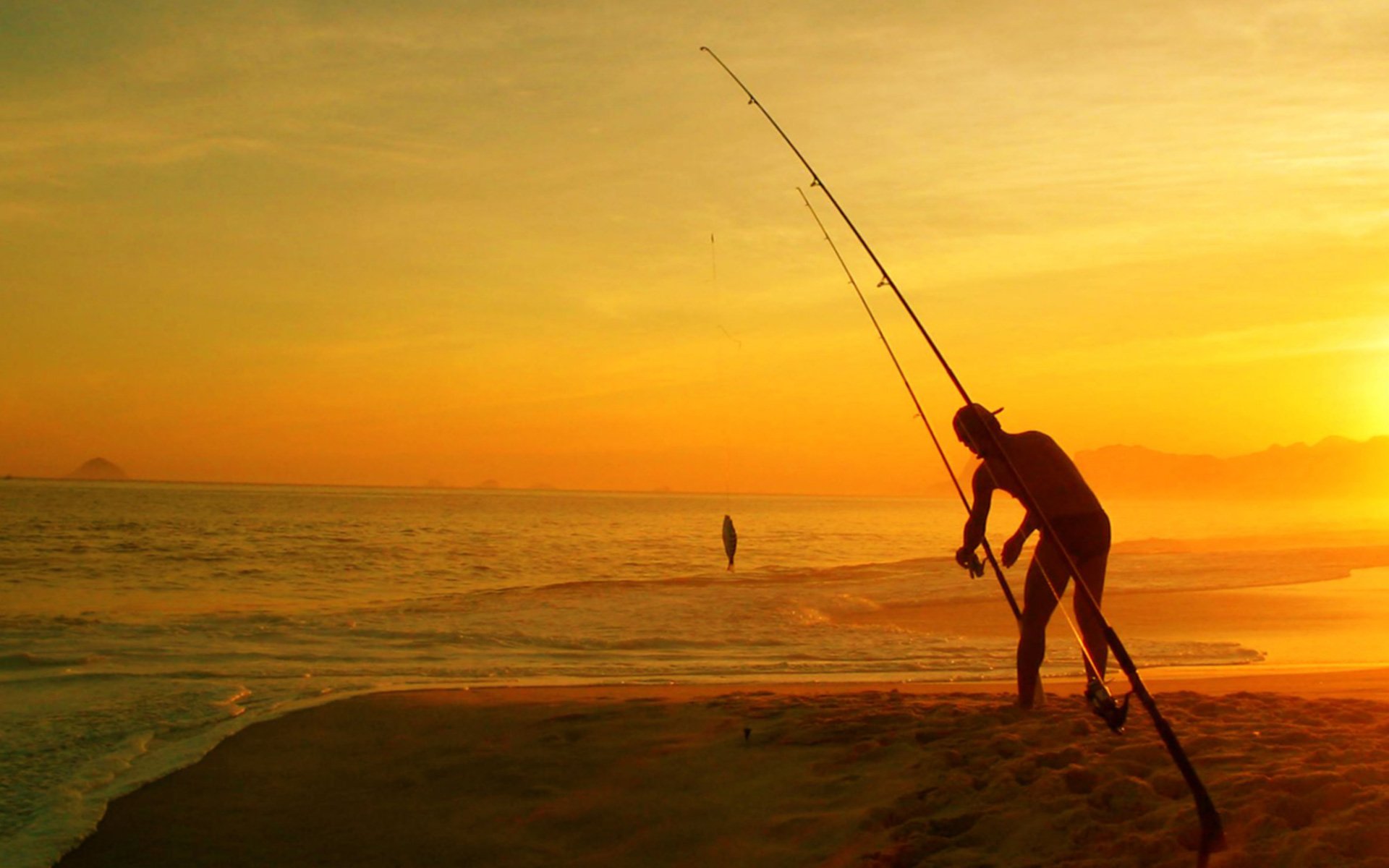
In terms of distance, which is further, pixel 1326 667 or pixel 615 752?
pixel 1326 667

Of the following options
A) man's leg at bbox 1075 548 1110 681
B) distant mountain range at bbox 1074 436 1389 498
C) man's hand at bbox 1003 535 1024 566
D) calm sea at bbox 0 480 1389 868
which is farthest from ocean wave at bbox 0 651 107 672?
distant mountain range at bbox 1074 436 1389 498

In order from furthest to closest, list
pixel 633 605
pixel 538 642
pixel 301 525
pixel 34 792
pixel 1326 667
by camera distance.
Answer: pixel 301 525 < pixel 633 605 < pixel 538 642 < pixel 1326 667 < pixel 34 792

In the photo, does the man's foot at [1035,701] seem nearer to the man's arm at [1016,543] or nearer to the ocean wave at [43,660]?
the man's arm at [1016,543]

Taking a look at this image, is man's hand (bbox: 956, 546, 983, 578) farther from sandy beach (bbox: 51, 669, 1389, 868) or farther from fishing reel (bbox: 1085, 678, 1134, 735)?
fishing reel (bbox: 1085, 678, 1134, 735)

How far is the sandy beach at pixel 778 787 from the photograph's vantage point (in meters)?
3.70

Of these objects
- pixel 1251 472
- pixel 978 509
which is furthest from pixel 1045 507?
pixel 1251 472

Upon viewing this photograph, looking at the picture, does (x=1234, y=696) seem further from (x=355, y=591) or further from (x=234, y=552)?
(x=234, y=552)

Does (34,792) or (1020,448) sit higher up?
(1020,448)

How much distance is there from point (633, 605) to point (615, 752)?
8738 mm

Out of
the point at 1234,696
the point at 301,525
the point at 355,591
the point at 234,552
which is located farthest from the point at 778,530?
the point at 1234,696

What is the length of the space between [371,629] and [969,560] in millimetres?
8153

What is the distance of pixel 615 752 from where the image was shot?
5660mm

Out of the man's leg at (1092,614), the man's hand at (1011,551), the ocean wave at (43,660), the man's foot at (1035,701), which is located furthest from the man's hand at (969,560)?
the ocean wave at (43,660)

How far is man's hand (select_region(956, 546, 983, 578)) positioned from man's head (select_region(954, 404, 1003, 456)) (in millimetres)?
667
